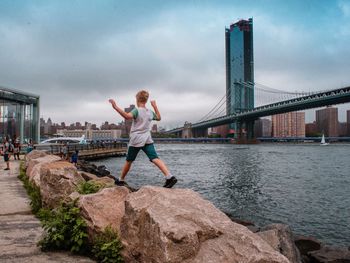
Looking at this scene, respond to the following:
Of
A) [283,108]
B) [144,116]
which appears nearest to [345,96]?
[283,108]

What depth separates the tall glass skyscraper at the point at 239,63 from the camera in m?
142

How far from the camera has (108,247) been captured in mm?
3875

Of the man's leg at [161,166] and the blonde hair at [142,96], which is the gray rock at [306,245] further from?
the blonde hair at [142,96]

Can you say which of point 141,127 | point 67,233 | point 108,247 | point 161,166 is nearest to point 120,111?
point 141,127

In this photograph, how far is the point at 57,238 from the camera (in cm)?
432

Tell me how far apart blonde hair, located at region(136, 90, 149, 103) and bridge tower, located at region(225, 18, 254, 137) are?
124 meters

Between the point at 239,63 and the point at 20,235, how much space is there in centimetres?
17703

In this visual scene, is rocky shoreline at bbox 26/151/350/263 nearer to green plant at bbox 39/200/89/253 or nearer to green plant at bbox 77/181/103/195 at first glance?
green plant at bbox 39/200/89/253

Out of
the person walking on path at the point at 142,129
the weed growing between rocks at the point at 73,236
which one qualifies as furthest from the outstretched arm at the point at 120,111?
the weed growing between rocks at the point at 73,236

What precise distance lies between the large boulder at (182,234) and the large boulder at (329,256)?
425 cm

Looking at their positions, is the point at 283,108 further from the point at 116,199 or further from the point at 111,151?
the point at 116,199

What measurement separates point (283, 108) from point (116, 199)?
3412 inches

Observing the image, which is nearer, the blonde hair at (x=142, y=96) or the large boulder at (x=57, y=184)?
the blonde hair at (x=142, y=96)

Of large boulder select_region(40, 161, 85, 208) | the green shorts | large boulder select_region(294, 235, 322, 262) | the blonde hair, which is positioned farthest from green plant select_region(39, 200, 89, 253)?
large boulder select_region(294, 235, 322, 262)
